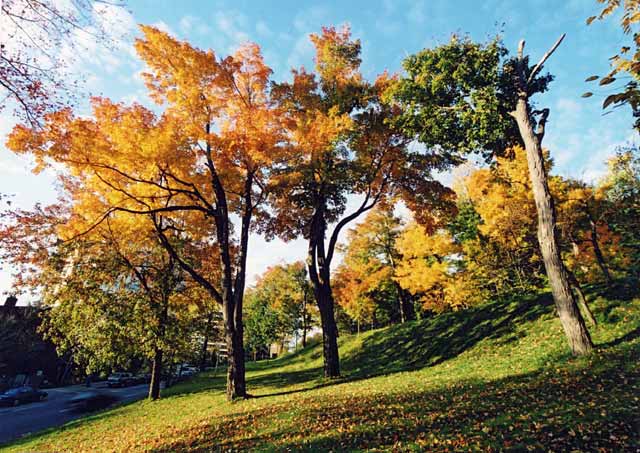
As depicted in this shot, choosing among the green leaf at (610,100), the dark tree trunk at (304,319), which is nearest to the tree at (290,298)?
the dark tree trunk at (304,319)

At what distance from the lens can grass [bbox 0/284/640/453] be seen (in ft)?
16.7

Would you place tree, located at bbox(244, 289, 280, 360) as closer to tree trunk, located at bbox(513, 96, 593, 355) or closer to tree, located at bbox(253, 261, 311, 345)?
tree, located at bbox(253, 261, 311, 345)

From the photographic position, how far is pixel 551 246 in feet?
30.6

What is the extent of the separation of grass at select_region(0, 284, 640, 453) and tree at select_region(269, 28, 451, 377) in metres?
5.85

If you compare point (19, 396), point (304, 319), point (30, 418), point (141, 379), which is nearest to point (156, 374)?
point (30, 418)

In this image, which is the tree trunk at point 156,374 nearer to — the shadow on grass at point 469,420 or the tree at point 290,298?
the shadow on grass at point 469,420

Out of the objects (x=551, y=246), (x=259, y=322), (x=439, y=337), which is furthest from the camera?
(x=259, y=322)

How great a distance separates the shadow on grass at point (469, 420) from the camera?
15.8 ft

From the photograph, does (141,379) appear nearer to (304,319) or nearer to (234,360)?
(304,319)

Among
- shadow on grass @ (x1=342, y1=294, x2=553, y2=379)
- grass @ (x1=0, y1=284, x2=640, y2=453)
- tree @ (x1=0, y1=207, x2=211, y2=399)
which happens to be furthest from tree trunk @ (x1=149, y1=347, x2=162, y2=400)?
shadow on grass @ (x1=342, y1=294, x2=553, y2=379)

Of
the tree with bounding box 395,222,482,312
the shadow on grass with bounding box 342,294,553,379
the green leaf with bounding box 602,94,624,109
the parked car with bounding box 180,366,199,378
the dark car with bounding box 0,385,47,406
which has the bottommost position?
the parked car with bounding box 180,366,199,378

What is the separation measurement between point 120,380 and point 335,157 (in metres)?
39.6

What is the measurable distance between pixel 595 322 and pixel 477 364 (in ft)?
13.7

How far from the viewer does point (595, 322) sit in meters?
10.8
